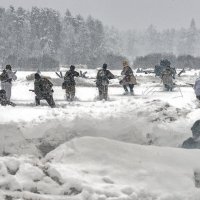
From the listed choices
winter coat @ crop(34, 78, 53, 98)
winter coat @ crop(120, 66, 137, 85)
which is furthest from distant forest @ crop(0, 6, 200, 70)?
winter coat @ crop(34, 78, 53, 98)

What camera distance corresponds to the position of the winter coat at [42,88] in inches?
730

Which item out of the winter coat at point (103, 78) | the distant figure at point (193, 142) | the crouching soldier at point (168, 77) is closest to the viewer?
the distant figure at point (193, 142)

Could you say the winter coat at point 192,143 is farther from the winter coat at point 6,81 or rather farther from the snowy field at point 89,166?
the winter coat at point 6,81

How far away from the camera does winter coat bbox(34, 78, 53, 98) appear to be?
730 inches

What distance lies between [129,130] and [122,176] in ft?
20.5

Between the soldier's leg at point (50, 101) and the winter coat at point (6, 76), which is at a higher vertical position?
the winter coat at point (6, 76)

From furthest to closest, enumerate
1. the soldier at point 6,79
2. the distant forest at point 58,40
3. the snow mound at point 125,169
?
the distant forest at point 58,40 < the soldier at point 6,79 < the snow mound at point 125,169

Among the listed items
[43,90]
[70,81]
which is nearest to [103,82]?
[70,81]

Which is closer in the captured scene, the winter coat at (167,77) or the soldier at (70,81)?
the soldier at (70,81)

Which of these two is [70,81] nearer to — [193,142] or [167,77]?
[167,77]

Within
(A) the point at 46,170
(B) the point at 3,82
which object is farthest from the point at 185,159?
(B) the point at 3,82

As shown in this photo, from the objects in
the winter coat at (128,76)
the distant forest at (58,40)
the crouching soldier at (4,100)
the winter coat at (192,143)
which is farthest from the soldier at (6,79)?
the distant forest at (58,40)

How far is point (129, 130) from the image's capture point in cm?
1577

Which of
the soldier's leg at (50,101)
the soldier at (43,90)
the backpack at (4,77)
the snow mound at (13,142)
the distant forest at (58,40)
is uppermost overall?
the distant forest at (58,40)
